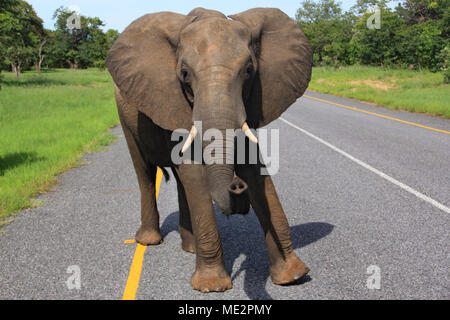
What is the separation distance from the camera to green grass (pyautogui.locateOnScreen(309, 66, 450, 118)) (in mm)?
18622

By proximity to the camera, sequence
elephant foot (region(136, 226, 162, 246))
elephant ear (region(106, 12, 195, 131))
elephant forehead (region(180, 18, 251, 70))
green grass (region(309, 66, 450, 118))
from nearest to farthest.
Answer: elephant forehead (region(180, 18, 251, 70)), elephant ear (region(106, 12, 195, 131)), elephant foot (region(136, 226, 162, 246)), green grass (region(309, 66, 450, 118))

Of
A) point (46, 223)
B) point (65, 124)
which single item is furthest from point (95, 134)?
point (46, 223)

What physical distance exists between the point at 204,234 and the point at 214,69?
4.62 ft

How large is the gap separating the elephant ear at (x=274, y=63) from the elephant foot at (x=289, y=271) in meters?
1.23

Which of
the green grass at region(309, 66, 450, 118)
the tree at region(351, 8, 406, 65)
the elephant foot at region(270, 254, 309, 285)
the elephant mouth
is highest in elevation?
the tree at region(351, 8, 406, 65)

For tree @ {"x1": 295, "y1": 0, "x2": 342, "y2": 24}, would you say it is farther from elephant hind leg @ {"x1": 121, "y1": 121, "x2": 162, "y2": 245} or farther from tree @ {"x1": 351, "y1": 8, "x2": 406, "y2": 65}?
elephant hind leg @ {"x1": 121, "y1": 121, "x2": 162, "y2": 245}

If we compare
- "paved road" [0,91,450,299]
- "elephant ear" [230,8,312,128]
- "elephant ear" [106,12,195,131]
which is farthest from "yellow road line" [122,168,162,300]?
"elephant ear" [230,8,312,128]

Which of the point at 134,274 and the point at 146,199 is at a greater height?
the point at 146,199

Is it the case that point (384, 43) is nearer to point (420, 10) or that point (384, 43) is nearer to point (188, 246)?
point (420, 10)

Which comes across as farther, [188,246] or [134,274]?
[188,246]

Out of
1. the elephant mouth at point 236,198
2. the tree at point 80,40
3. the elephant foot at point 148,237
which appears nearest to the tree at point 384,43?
the elephant foot at point 148,237

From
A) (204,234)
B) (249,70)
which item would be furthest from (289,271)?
(249,70)

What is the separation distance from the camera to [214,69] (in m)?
3.30

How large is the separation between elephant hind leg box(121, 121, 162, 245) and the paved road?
14cm
